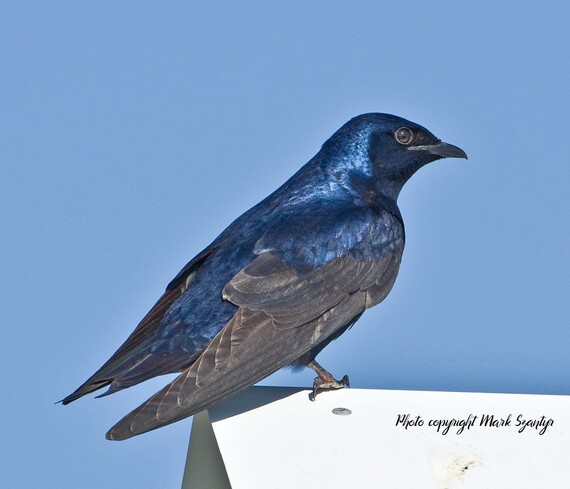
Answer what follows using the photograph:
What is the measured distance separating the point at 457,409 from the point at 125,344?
2.78 feet

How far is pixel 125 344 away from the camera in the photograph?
392cm

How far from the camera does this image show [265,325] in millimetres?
3707

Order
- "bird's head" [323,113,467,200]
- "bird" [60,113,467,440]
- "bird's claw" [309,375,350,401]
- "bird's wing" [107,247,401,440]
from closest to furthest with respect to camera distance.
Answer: "bird's wing" [107,247,401,440] < "bird" [60,113,467,440] < "bird's claw" [309,375,350,401] < "bird's head" [323,113,467,200]

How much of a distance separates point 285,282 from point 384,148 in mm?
590

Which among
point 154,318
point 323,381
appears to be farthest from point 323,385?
point 154,318

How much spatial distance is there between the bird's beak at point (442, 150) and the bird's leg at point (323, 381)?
660mm

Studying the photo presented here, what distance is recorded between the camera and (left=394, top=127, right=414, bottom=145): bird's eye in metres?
4.20

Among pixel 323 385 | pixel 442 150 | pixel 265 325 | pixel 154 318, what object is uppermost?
pixel 442 150

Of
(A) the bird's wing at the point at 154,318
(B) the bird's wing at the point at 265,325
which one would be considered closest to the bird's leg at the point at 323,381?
(B) the bird's wing at the point at 265,325

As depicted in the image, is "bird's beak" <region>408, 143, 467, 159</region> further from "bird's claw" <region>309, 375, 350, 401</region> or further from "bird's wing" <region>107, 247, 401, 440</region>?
"bird's claw" <region>309, 375, 350, 401</region>

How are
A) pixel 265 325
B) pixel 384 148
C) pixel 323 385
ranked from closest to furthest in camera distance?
1. pixel 265 325
2. pixel 323 385
3. pixel 384 148

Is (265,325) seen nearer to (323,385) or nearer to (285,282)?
(285,282)

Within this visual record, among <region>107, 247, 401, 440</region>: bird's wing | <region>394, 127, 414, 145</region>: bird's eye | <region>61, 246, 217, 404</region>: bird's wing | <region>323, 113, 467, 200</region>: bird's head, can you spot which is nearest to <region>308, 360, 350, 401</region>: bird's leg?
<region>107, 247, 401, 440</region>: bird's wing

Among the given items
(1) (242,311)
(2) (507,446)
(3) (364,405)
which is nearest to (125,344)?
(1) (242,311)
